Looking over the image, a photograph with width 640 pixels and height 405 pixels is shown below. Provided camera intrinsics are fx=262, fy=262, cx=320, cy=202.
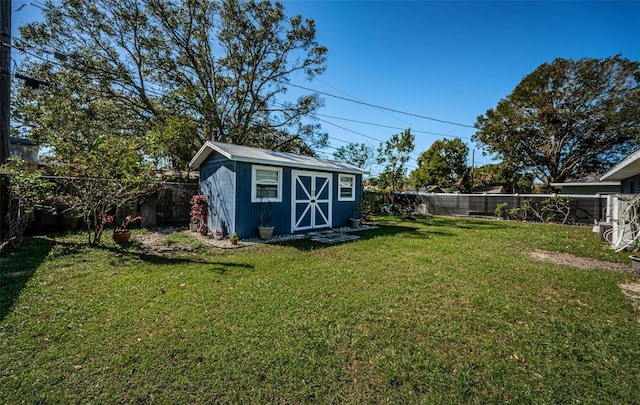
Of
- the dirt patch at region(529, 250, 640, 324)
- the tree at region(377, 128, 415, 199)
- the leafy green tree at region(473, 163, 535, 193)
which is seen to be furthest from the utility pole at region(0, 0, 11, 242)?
the leafy green tree at region(473, 163, 535, 193)

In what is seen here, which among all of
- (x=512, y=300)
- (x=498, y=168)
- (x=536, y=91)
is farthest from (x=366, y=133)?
(x=498, y=168)

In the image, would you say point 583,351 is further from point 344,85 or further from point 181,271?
point 344,85

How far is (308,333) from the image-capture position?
2.48 m

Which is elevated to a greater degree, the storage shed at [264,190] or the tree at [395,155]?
the tree at [395,155]

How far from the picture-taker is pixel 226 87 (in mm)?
14984

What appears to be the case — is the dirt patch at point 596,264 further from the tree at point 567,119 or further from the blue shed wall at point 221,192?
the tree at point 567,119

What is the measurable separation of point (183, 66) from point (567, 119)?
81.9 feet

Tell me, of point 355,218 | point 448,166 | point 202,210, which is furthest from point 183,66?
point 448,166

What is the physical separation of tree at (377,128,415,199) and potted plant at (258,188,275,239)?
10528mm

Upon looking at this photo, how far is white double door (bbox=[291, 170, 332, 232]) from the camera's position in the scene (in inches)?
310

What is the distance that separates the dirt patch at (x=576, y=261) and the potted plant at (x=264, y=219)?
615cm

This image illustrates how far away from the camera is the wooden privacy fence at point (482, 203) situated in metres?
11.5

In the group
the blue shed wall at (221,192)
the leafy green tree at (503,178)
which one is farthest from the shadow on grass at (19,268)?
the leafy green tree at (503,178)

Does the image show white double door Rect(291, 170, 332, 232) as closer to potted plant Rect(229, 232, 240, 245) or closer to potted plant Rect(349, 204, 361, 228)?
potted plant Rect(349, 204, 361, 228)
